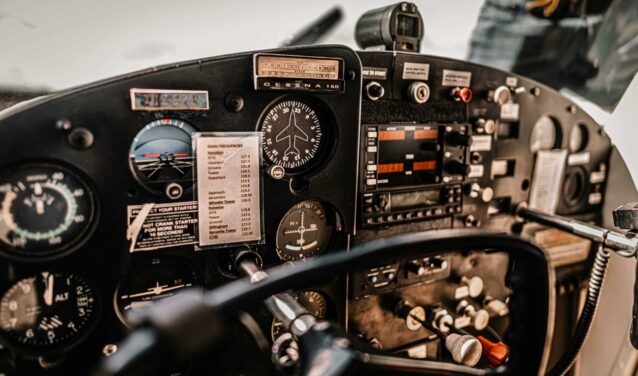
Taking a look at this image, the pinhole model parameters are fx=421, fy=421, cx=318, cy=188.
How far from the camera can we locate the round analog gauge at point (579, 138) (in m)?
2.13

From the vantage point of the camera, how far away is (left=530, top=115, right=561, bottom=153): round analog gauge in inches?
79.7

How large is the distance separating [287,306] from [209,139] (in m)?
0.57

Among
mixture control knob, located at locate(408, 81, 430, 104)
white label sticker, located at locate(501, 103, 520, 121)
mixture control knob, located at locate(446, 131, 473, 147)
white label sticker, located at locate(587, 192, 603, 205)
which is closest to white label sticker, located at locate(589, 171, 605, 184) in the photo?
white label sticker, located at locate(587, 192, 603, 205)

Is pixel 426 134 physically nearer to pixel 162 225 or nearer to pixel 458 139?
pixel 458 139

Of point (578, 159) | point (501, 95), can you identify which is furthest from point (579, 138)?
point (501, 95)

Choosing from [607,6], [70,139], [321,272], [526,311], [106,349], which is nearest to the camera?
[321,272]

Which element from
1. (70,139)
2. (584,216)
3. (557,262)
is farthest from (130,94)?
(584,216)

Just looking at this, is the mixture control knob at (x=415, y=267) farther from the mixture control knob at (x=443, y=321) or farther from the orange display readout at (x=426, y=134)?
the orange display readout at (x=426, y=134)

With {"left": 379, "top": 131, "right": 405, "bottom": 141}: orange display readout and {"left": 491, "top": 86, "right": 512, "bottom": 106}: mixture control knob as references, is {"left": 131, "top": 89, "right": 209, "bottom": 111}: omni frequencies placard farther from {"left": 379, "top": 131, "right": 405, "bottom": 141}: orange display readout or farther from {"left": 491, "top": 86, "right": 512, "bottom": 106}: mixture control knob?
{"left": 491, "top": 86, "right": 512, "bottom": 106}: mixture control knob

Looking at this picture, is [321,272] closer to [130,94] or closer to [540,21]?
[130,94]

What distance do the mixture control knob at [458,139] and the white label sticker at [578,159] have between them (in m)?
0.78

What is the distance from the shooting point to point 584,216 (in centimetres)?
228

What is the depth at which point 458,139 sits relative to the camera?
1.69 metres

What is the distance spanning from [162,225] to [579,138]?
2073 mm
